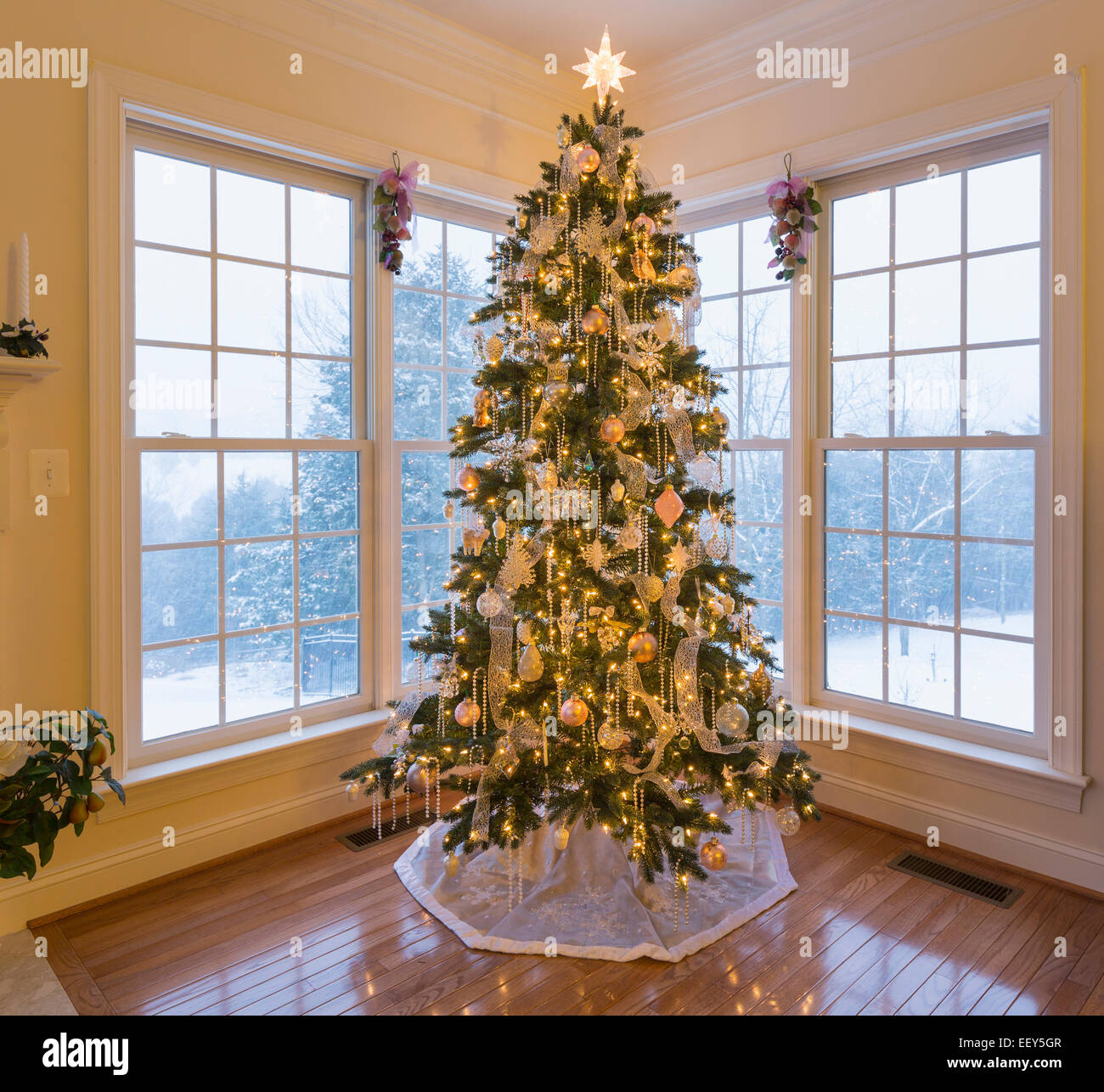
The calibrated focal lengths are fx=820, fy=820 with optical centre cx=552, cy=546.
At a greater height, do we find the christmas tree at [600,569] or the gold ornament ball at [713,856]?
the christmas tree at [600,569]

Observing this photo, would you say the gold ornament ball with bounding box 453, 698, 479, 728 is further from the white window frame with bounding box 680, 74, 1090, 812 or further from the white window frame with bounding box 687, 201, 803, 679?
the white window frame with bounding box 680, 74, 1090, 812

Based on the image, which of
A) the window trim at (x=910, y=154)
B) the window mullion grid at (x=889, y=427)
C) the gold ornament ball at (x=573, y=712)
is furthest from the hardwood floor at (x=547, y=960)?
the window mullion grid at (x=889, y=427)

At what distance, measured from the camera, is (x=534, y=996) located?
2.03 m

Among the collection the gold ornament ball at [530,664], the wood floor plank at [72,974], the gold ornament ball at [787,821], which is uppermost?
the gold ornament ball at [530,664]

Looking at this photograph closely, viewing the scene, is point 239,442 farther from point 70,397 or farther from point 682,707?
point 682,707

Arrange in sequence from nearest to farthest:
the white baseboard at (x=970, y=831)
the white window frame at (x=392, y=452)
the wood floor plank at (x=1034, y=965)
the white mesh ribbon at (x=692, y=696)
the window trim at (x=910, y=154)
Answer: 1. the wood floor plank at (x=1034, y=965)
2. the white mesh ribbon at (x=692, y=696)
3. the window trim at (x=910, y=154)
4. the white baseboard at (x=970, y=831)
5. the white window frame at (x=392, y=452)

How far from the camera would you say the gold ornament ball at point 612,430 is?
7.59 feet

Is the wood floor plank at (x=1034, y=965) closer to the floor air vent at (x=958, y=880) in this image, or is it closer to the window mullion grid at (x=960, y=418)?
the floor air vent at (x=958, y=880)

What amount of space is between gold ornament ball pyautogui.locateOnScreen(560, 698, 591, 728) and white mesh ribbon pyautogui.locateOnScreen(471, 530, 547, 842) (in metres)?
0.16

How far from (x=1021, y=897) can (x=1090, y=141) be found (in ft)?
7.58

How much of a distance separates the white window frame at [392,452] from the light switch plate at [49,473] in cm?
111

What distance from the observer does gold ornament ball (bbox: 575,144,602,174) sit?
7.99ft
